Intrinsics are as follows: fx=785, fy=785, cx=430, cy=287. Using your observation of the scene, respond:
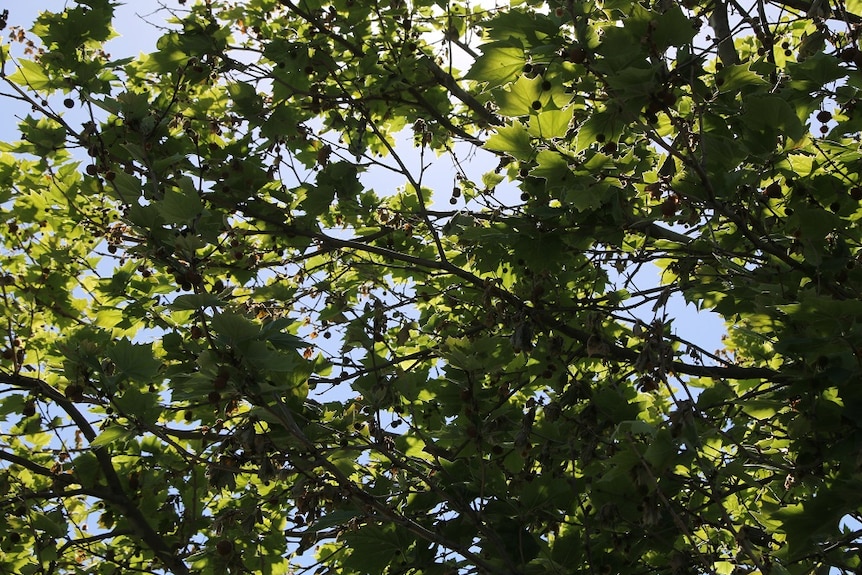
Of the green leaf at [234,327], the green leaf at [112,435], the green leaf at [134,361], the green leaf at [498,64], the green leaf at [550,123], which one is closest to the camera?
the green leaf at [234,327]

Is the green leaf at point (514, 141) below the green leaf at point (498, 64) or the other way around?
below

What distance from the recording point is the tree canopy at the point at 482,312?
2707 mm

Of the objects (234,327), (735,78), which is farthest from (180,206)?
(735,78)

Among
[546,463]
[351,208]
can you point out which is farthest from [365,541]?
[351,208]

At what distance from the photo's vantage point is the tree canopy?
271 centimetres

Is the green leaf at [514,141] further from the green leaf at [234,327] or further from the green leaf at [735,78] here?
the green leaf at [234,327]

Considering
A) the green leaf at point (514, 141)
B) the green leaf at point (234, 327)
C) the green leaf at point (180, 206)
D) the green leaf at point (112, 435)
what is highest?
the green leaf at point (180, 206)

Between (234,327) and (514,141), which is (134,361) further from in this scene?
(514,141)

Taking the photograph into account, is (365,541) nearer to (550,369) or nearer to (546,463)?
(546,463)

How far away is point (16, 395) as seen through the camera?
4227 millimetres

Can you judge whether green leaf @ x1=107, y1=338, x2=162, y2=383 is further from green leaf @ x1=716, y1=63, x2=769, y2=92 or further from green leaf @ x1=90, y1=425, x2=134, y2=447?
green leaf @ x1=716, y1=63, x2=769, y2=92

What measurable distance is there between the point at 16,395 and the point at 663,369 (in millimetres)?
3452

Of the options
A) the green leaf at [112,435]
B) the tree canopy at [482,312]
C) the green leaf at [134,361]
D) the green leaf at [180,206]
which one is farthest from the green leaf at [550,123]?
the green leaf at [112,435]

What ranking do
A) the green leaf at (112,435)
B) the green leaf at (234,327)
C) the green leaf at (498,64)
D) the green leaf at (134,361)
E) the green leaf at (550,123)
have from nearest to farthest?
the green leaf at (234,327) < the green leaf at (112,435) < the green leaf at (134,361) < the green leaf at (550,123) < the green leaf at (498,64)
